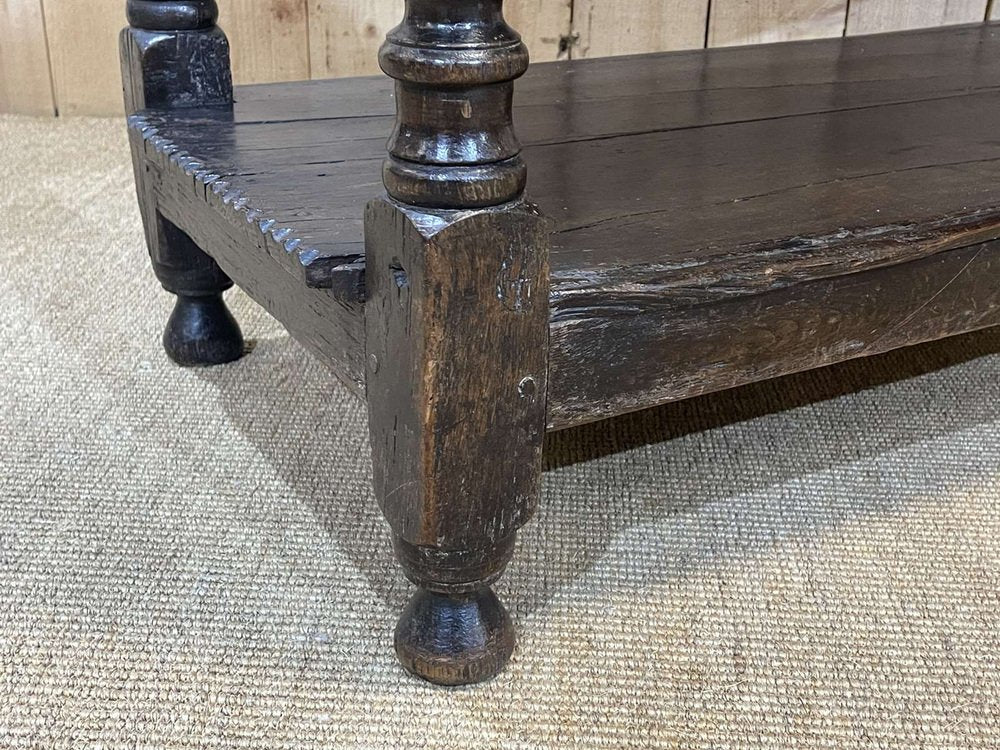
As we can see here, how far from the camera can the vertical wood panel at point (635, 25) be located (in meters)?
1.76

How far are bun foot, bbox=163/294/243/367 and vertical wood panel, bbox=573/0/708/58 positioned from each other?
0.94 metres

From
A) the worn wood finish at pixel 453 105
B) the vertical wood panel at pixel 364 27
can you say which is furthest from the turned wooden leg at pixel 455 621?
the vertical wood panel at pixel 364 27

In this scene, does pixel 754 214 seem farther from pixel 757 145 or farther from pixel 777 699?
pixel 777 699

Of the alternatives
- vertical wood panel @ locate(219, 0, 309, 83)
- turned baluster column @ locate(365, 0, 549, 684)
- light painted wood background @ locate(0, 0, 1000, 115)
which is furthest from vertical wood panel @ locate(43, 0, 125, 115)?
turned baluster column @ locate(365, 0, 549, 684)

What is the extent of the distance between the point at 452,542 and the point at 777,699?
0.69ft

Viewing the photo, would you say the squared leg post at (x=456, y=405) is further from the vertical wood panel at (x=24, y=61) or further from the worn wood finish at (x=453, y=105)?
the vertical wood panel at (x=24, y=61)

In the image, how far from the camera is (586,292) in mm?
577

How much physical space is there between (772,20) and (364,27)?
64cm

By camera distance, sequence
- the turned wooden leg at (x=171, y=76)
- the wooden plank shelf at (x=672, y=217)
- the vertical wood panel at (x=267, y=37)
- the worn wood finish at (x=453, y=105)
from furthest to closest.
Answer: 1. the vertical wood panel at (x=267, y=37)
2. the turned wooden leg at (x=171, y=76)
3. the wooden plank shelf at (x=672, y=217)
4. the worn wood finish at (x=453, y=105)

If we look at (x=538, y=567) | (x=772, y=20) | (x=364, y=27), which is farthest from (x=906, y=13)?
(x=538, y=567)

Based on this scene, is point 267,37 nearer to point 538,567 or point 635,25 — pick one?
point 635,25

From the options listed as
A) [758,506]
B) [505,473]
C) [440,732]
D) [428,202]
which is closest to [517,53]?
[428,202]

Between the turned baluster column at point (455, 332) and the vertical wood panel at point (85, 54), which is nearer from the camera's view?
the turned baluster column at point (455, 332)

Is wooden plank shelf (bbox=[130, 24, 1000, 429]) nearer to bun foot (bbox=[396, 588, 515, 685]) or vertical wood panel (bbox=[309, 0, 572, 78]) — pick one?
bun foot (bbox=[396, 588, 515, 685])
